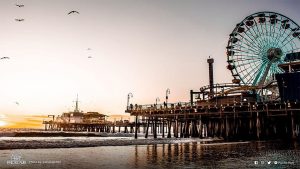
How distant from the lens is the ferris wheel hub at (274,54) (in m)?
40.0

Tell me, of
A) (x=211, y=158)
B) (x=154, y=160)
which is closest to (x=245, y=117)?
(x=211, y=158)

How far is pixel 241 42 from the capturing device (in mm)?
42375

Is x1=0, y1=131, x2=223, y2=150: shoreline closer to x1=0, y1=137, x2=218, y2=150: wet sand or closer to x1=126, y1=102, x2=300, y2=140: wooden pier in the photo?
x1=0, y1=137, x2=218, y2=150: wet sand

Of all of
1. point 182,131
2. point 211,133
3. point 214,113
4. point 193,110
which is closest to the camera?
point 214,113

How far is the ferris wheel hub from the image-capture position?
39969 mm

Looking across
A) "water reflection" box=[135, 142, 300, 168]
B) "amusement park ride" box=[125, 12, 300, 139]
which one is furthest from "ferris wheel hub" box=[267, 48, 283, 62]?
"water reflection" box=[135, 142, 300, 168]

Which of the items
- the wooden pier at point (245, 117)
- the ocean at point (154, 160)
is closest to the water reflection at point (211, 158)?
the ocean at point (154, 160)

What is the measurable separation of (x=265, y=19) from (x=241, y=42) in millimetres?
4557

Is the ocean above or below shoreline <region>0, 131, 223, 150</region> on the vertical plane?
above

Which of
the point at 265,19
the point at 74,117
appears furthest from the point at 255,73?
the point at 74,117

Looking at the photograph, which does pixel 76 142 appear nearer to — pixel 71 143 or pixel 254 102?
pixel 71 143

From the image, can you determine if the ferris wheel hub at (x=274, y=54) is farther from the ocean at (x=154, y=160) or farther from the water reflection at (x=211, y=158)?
the ocean at (x=154, y=160)

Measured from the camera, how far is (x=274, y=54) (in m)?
40.1

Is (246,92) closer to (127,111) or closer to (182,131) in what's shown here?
(182,131)
